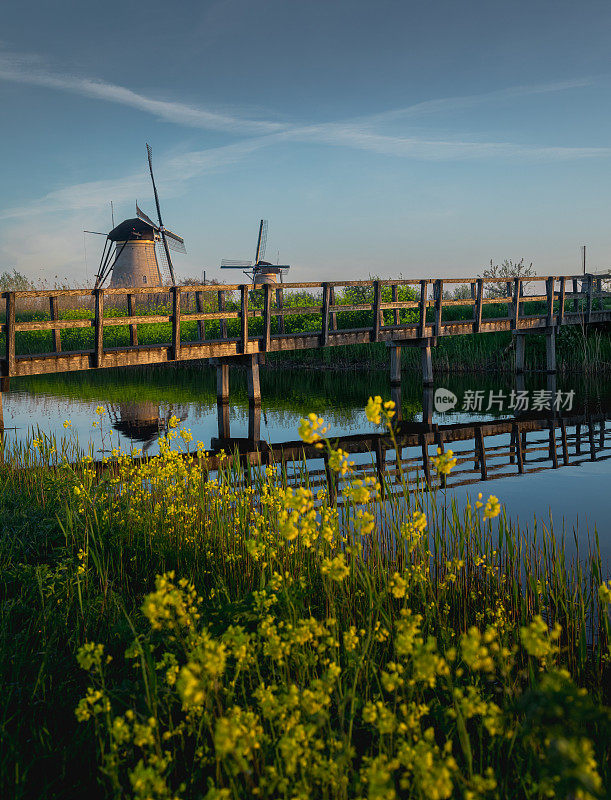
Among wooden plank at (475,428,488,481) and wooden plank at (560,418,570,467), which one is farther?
wooden plank at (560,418,570,467)

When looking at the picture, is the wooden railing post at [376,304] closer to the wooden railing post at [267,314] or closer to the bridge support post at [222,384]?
the wooden railing post at [267,314]

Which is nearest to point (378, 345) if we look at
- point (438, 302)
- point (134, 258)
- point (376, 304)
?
point (438, 302)

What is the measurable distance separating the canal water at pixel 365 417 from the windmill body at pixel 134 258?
19.4 metres

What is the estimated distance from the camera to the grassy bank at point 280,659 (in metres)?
1.98

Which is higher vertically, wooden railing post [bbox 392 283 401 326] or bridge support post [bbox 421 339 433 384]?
wooden railing post [bbox 392 283 401 326]

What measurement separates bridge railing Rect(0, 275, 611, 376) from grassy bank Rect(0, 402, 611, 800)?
290 inches

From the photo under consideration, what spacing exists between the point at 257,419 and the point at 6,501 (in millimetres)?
9907

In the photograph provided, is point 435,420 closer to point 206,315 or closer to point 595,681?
point 206,315

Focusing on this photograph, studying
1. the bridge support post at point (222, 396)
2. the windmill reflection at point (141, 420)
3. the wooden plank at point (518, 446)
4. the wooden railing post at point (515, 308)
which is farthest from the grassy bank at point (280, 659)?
the wooden railing post at point (515, 308)

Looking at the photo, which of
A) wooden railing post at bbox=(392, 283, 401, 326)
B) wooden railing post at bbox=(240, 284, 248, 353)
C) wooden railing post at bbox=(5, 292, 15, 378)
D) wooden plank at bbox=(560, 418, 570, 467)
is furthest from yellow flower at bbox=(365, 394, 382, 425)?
wooden railing post at bbox=(392, 283, 401, 326)

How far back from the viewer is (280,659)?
251 cm

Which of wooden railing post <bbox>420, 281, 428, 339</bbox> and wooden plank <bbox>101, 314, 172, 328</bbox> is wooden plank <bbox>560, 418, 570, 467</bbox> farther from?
wooden plank <bbox>101, 314, 172, 328</bbox>

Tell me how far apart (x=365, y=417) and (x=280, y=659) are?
15.0 metres

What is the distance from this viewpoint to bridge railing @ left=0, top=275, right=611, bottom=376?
551 inches
